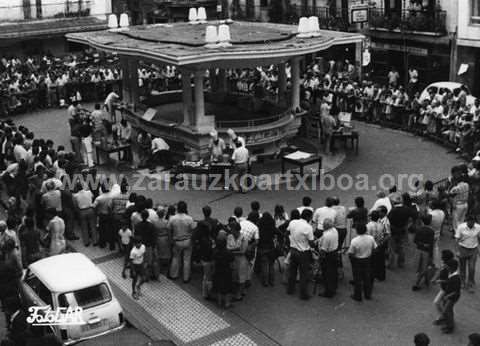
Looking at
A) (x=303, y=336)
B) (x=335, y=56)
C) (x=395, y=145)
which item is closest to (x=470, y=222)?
(x=303, y=336)

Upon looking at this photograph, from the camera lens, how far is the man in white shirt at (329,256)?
553 inches

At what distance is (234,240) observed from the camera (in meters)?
14.1

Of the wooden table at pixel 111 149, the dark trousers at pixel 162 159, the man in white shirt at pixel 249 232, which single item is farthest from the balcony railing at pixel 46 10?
the man in white shirt at pixel 249 232

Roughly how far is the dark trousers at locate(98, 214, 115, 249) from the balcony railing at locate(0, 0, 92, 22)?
32045 millimetres

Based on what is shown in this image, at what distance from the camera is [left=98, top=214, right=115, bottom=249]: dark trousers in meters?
16.8

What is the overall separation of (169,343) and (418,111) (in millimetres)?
18797

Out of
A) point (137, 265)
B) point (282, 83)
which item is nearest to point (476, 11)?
point (282, 83)

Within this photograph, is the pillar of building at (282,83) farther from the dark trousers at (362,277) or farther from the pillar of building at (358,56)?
the dark trousers at (362,277)

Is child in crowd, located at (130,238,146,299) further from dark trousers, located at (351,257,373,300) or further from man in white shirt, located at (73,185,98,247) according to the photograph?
dark trousers, located at (351,257,373,300)

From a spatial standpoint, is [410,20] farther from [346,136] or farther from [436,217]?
[436,217]

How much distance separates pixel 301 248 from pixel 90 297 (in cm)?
426

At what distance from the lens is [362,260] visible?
14.0 m

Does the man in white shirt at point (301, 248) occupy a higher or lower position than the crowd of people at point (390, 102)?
lower

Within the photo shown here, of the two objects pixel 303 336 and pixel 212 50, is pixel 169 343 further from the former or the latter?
pixel 212 50
